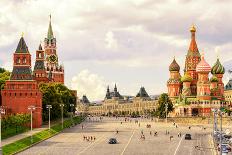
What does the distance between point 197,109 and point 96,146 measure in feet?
357

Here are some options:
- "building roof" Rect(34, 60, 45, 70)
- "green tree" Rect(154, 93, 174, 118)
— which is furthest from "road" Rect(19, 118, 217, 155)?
"building roof" Rect(34, 60, 45, 70)

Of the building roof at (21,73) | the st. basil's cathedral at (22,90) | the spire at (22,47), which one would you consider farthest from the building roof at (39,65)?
the building roof at (21,73)

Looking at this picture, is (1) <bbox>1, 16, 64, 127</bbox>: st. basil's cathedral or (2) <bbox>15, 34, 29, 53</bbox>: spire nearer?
(1) <bbox>1, 16, 64, 127</bbox>: st. basil's cathedral

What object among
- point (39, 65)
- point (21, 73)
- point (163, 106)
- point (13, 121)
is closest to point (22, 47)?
point (21, 73)

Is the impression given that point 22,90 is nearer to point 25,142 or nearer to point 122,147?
point 25,142

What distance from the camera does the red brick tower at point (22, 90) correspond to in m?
128

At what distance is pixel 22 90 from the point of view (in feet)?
426

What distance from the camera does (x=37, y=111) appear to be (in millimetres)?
127875

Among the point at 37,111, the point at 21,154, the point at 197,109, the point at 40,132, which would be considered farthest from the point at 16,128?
the point at 197,109

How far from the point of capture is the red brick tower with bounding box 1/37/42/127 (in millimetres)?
128375

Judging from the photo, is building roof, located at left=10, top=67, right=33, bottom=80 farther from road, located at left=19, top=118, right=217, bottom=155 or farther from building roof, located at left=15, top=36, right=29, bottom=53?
road, located at left=19, top=118, right=217, bottom=155

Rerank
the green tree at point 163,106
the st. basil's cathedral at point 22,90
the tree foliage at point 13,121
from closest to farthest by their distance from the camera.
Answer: the tree foliage at point 13,121 → the st. basil's cathedral at point 22,90 → the green tree at point 163,106

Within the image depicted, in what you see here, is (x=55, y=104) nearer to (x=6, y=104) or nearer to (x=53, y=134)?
(x=6, y=104)

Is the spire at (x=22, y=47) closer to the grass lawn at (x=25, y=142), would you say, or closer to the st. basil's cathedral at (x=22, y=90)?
the st. basil's cathedral at (x=22, y=90)
